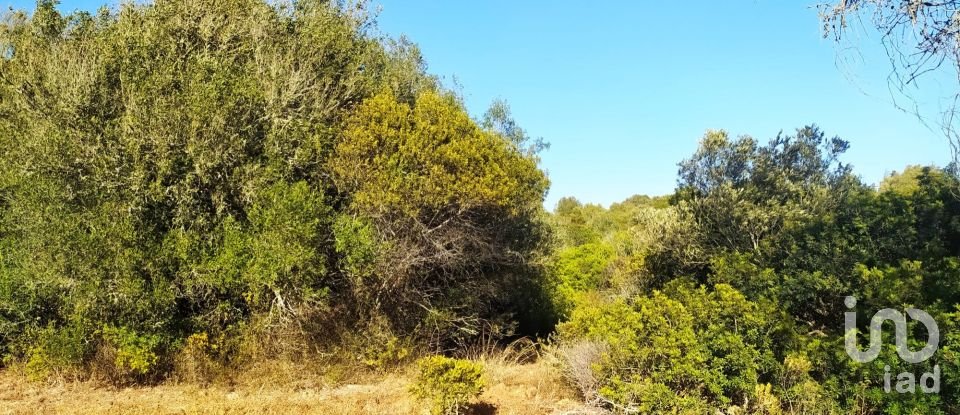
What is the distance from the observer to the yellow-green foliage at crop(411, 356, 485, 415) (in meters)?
7.51

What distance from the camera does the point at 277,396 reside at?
9312 mm

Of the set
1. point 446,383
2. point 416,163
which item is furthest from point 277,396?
point 416,163

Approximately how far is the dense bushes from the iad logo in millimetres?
6273

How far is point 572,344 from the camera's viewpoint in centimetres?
923

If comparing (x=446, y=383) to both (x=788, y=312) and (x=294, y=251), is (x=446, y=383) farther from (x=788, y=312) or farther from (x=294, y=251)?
(x=788, y=312)

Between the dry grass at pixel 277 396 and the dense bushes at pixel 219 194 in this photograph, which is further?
the dense bushes at pixel 219 194

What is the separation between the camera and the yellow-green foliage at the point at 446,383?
24.6ft

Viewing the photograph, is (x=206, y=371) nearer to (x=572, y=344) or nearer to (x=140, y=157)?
(x=140, y=157)

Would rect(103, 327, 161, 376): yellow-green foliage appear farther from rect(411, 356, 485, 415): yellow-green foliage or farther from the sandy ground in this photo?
rect(411, 356, 485, 415): yellow-green foliage

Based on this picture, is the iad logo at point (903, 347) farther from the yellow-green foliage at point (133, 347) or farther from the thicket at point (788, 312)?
the yellow-green foliage at point (133, 347)

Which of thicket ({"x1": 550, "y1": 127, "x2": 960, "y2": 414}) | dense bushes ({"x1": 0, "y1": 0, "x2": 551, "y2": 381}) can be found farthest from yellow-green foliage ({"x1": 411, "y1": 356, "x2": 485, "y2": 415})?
dense bushes ({"x1": 0, "y1": 0, "x2": 551, "y2": 381})

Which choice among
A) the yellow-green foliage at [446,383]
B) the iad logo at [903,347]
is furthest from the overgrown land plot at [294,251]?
the iad logo at [903,347]

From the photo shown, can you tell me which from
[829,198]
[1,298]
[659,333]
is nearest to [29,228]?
[1,298]

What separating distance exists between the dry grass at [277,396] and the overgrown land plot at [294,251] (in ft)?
0.19
